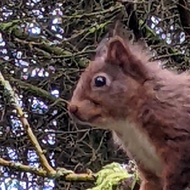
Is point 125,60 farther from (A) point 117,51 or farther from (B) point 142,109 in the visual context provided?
(B) point 142,109

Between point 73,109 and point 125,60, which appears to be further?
point 125,60

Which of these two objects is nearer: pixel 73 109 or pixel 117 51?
pixel 73 109

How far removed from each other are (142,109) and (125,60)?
0.15 metres

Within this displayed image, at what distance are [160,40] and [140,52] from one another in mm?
1513

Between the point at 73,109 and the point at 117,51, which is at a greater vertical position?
the point at 117,51

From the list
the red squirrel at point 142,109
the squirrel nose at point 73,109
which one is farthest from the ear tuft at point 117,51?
the squirrel nose at point 73,109

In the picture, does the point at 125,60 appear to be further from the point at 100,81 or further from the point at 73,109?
the point at 73,109

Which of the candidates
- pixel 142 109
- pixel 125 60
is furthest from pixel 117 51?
pixel 142 109

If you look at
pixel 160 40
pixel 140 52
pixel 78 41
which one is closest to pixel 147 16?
pixel 160 40

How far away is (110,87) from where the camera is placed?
159 cm

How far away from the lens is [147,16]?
308 centimetres

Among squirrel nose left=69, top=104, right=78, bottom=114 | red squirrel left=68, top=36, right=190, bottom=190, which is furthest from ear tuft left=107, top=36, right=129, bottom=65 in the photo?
squirrel nose left=69, top=104, right=78, bottom=114

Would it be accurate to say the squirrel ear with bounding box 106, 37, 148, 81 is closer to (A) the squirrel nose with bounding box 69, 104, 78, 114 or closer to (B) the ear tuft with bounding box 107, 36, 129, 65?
(B) the ear tuft with bounding box 107, 36, 129, 65

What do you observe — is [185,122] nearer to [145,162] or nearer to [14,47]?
[145,162]
